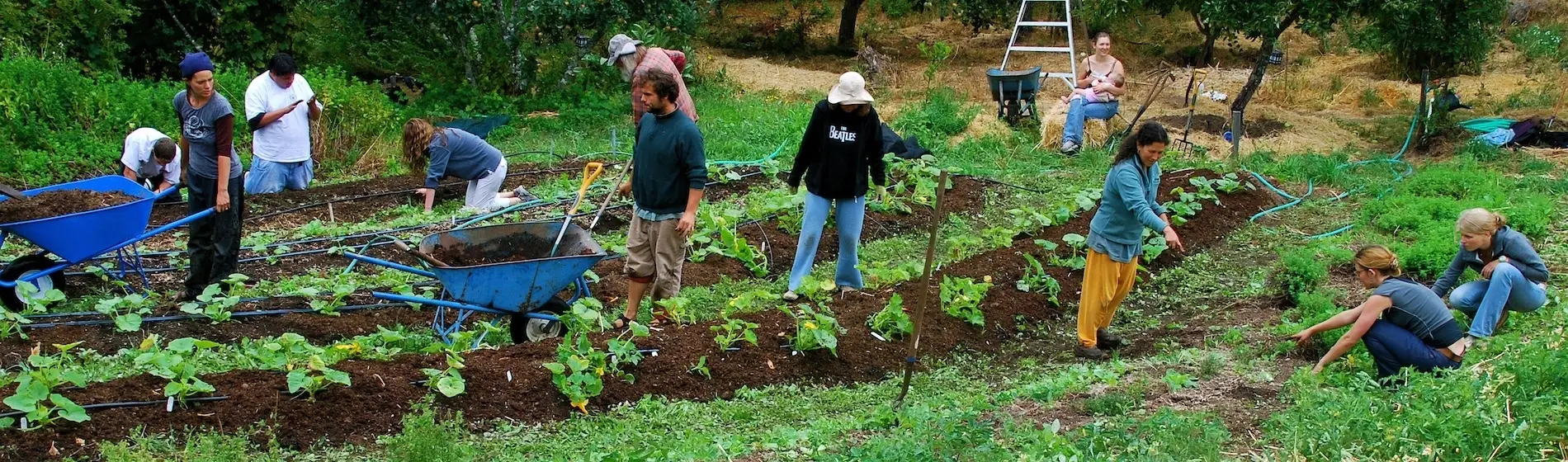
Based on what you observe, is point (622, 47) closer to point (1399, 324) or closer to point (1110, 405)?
point (1110, 405)

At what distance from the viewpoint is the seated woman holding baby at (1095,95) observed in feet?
38.5

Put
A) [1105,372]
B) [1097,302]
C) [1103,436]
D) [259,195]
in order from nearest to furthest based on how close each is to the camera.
Answer: [1103,436] < [1105,372] < [1097,302] < [259,195]

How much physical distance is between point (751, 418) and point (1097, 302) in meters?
2.02

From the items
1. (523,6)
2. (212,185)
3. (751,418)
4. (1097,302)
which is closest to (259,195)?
(212,185)

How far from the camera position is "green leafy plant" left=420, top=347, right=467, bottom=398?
5.13m

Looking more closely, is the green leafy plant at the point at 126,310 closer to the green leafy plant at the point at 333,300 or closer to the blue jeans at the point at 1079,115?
the green leafy plant at the point at 333,300

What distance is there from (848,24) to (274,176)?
1143 cm

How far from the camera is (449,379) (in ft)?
17.0

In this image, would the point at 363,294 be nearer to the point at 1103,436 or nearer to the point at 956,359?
the point at 956,359

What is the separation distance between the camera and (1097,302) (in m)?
6.29

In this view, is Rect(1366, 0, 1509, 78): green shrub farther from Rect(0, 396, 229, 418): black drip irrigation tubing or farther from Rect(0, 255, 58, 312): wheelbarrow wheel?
Rect(0, 255, 58, 312): wheelbarrow wheel

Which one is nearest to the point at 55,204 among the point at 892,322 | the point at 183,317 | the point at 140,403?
the point at 183,317

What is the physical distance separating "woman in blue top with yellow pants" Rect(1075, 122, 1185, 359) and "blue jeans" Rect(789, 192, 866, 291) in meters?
1.29

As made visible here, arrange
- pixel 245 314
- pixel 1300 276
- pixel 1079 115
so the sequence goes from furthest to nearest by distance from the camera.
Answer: pixel 1079 115 → pixel 1300 276 → pixel 245 314
